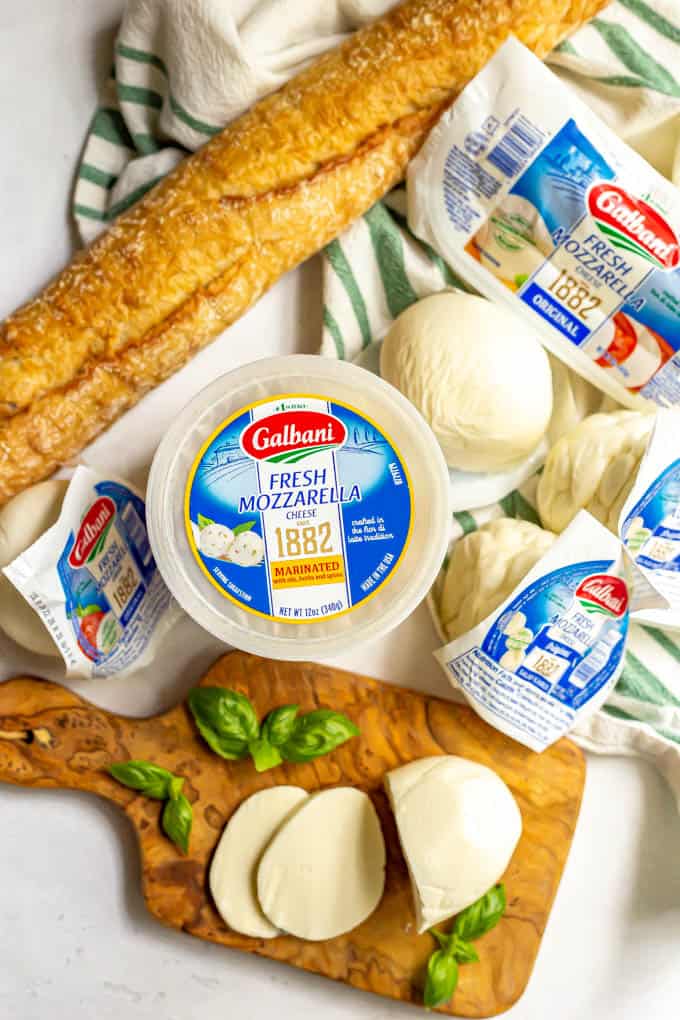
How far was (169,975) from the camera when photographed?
1.26 metres

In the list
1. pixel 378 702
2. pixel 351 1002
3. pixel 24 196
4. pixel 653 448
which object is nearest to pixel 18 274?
pixel 24 196

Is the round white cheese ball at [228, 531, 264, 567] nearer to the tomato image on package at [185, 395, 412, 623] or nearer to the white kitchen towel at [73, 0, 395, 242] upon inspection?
the tomato image on package at [185, 395, 412, 623]

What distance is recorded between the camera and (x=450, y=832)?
44.3 inches

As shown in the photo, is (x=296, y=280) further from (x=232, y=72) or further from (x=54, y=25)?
(x=54, y=25)

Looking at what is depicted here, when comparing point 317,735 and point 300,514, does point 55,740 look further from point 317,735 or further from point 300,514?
point 300,514

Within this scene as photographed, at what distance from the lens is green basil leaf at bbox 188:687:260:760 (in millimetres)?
1188

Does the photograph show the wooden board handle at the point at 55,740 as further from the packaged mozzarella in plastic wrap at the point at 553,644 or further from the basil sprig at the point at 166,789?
the packaged mozzarella in plastic wrap at the point at 553,644

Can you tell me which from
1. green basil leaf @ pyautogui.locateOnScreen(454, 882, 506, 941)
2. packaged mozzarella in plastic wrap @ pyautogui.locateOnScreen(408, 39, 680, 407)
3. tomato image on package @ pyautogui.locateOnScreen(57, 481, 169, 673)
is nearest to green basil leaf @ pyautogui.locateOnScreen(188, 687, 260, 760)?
tomato image on package @ pyautogui.locateOnScreen(57, 481, 169, 673)

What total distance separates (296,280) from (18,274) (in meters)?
0.37

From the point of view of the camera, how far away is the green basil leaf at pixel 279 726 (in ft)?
3.94

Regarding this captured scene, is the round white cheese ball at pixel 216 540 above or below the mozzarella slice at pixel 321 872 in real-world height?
above

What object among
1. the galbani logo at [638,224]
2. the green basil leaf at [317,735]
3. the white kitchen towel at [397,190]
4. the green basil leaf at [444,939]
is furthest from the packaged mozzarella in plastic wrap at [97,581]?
the galbani logo at [638,224]

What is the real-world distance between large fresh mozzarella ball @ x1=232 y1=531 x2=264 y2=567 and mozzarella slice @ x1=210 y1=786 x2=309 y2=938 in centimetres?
34

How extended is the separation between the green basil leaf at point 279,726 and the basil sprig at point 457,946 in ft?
0.99
